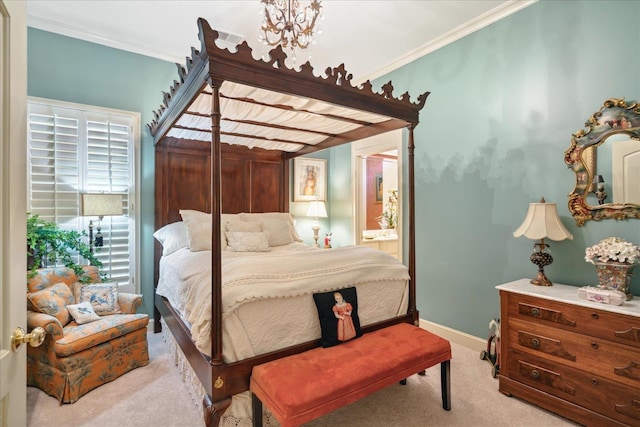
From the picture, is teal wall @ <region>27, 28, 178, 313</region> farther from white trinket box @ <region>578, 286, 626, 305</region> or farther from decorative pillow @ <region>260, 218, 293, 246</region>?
white trinket box @ <region>578, 286, 626, 305</region>

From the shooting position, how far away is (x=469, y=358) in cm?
299

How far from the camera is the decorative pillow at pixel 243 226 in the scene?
3.50 metres

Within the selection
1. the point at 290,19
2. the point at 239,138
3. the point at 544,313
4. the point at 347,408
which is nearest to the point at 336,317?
the point at 347,408

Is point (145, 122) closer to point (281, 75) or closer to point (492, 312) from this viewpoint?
point (281, 75)

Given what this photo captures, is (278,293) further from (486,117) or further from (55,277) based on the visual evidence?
(486,117)

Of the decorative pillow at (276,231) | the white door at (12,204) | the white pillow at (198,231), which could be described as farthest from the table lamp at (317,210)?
the white door at (12,204)

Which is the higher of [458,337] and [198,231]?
[198,231]

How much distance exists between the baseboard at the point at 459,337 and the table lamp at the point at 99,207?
352cm

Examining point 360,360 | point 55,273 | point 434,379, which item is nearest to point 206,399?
point 360,360

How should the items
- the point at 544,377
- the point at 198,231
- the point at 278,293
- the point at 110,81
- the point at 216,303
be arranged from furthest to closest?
the point at 110,81 → the point at 198,231 → the point at 544,377 → the point at 278,293 → the point at 216,303

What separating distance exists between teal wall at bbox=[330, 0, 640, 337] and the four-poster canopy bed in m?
0.90

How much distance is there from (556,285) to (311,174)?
11.3 feet

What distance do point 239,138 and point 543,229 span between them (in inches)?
123

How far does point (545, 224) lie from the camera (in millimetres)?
2412
